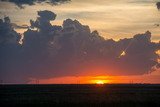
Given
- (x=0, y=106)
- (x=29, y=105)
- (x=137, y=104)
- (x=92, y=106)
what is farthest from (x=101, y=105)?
(x=0, y=106)

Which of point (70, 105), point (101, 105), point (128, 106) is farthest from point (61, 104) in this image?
point (128, 106)

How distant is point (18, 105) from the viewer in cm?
8400

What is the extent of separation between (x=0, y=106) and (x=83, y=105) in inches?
639

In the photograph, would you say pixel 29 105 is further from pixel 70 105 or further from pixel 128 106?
pixel 128 106

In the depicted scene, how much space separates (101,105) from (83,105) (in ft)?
12.4

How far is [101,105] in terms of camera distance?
8244cm

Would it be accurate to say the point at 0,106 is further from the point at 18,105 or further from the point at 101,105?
the point at 101,105

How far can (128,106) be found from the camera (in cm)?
8125

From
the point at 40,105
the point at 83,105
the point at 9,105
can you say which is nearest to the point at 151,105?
the point at 83,105

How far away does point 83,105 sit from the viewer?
83.8 metres

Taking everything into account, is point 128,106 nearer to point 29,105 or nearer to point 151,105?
point 151,105

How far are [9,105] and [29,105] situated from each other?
4.07m

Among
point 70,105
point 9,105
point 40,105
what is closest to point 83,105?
point 70,105

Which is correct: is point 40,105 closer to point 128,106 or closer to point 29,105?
point 29,105
